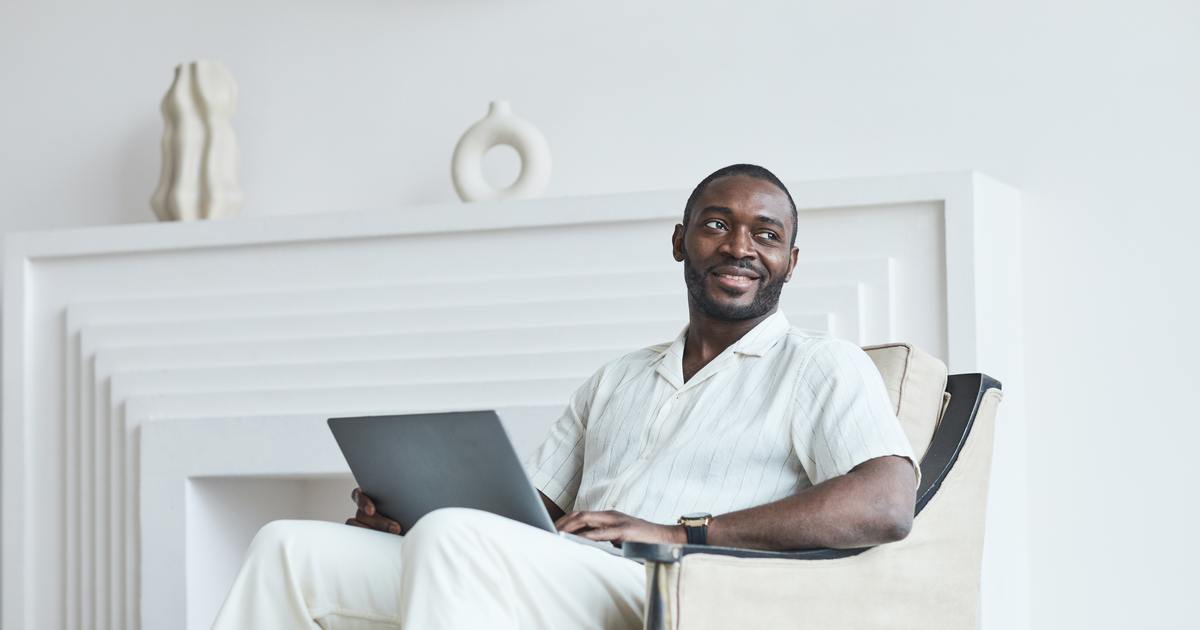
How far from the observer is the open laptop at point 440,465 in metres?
1.85

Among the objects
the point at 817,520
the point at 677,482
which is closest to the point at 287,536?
the point at 677,482

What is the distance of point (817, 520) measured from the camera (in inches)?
74.2

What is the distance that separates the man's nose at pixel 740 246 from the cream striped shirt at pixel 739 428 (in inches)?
4.1

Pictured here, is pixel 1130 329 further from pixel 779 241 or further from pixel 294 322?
pixel 294 322

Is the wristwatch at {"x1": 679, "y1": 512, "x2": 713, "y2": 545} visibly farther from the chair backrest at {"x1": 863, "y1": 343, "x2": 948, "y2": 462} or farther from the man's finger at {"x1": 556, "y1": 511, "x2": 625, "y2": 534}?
the chair backrest at {"x1": 863, "y1": 343, "x2": 948, "y2": 462}

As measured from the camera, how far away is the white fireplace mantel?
312 centimetres

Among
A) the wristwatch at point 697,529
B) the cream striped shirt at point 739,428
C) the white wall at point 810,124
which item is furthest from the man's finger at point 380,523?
the white wall at point 810,124

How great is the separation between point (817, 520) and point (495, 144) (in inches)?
72.6

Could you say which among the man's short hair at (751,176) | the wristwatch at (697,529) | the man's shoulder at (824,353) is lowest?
the wristwatch at (697,529)

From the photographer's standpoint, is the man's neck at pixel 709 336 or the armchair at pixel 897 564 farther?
the man's neck at pixel 709 336

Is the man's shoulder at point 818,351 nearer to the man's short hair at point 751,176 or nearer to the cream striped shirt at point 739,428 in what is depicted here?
the cream striped shirt at point 739,428

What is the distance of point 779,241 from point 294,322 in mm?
1545

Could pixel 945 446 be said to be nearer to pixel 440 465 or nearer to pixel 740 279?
pixel 740 279

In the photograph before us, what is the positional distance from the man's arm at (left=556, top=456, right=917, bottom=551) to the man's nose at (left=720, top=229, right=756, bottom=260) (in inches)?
17.3
